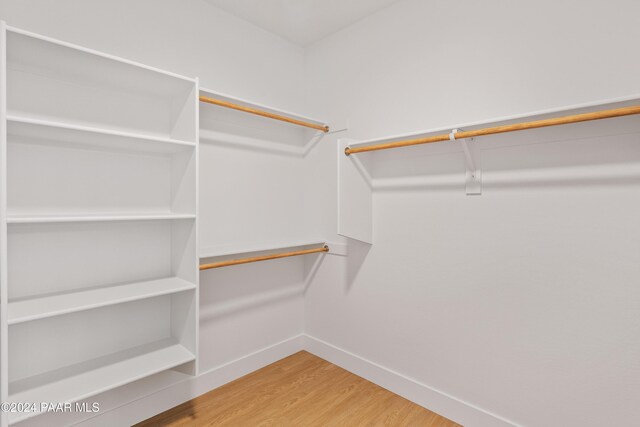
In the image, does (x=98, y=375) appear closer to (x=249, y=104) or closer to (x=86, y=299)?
(x=86, y=299)

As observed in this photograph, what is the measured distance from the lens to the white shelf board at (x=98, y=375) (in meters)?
1.37

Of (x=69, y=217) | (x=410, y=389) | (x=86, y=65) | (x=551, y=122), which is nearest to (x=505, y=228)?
(x=551, y=122)

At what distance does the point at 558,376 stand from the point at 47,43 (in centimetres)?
263

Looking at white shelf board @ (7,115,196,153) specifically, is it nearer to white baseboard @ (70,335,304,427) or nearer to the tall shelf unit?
the tall shelf unit

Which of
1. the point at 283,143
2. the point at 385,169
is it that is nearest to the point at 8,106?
the point at 283,143

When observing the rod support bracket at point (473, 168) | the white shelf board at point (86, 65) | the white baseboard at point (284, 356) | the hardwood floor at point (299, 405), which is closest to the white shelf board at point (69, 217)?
the white shelf board at point (86, 65)

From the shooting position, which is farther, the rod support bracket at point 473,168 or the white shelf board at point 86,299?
the rod support bracket at point 473,168

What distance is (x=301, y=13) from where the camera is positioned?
2.25 metres

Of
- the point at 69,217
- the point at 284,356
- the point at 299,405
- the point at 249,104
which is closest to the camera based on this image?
the point at 69,217

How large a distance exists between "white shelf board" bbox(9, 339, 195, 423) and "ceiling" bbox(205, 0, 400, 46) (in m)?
2.13

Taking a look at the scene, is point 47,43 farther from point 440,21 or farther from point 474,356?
point 474,356

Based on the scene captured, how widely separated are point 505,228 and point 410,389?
3.77 ft

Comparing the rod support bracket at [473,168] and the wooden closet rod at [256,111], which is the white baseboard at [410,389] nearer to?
the rod support bracket at [473,168]

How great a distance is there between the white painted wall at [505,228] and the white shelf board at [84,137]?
1.31 m
